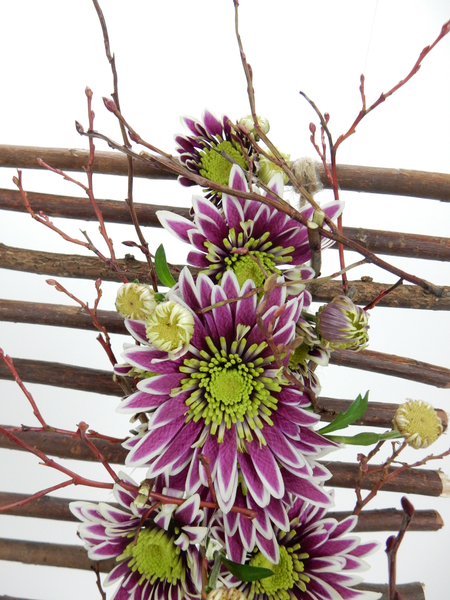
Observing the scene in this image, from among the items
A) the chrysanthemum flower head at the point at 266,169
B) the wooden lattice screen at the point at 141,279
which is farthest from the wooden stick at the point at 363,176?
the chrysanthemum flower head at the point at 266,169

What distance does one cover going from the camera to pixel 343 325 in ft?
→ 0.75

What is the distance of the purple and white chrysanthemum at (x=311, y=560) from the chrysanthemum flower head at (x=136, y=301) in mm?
121

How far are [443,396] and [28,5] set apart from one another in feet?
2.32

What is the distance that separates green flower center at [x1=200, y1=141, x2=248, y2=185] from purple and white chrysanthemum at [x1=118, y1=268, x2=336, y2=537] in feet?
0.30

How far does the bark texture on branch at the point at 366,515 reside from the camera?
443 millimetres

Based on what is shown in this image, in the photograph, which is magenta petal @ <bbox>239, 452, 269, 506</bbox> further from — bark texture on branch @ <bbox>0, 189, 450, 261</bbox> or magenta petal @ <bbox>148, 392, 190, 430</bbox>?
bark texture on branch @ <bbox>0, 189, 450, 261</bbox>

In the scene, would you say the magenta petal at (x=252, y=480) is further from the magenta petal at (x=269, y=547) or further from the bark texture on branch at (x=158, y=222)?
the bark texture on branch at (x=158, y=222)

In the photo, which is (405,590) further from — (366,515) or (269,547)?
(269,547)

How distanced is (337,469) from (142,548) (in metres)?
0.23

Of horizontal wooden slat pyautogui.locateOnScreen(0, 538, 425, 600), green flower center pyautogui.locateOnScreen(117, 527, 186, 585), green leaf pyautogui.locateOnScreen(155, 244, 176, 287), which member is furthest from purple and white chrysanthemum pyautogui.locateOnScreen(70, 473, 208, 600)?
horizontal wooden slat pyautogui.locateOnScreen(0, 538, 425, 600)

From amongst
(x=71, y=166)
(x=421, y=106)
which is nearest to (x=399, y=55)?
(x=421, y=106)

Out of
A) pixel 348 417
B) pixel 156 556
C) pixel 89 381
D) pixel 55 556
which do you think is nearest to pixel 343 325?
pixel 348 417

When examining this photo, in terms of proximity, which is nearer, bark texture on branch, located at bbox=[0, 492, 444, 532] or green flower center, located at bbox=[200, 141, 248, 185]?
green flower center, located at bbox=[200, 141, 248, 185]

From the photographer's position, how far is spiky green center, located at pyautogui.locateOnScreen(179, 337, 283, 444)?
0.23 meters
